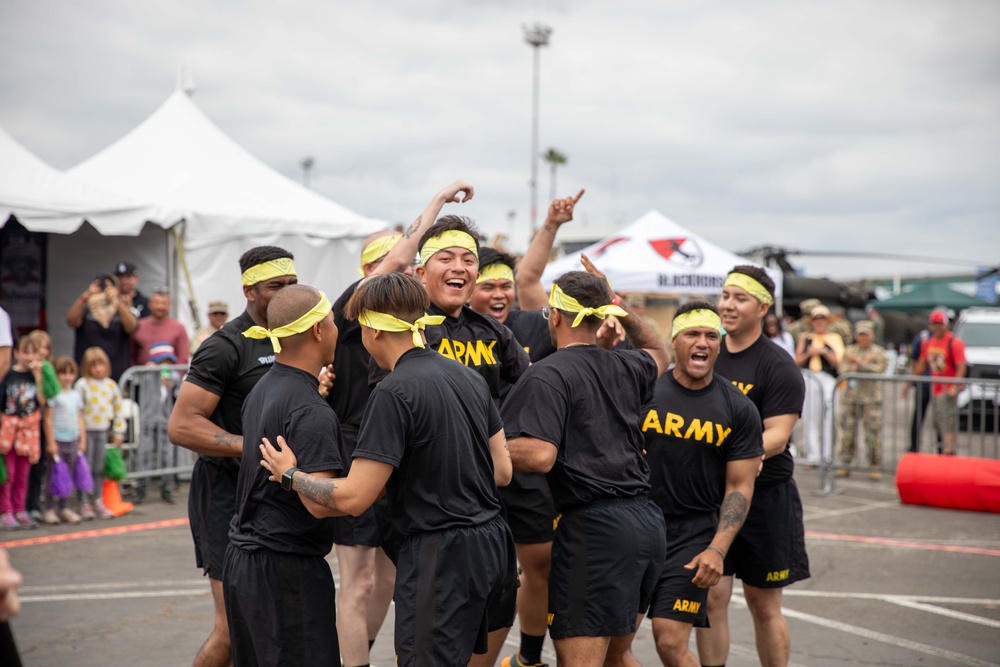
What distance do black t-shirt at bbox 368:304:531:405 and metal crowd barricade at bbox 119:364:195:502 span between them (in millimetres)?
6330

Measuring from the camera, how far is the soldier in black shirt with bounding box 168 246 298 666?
432 cm

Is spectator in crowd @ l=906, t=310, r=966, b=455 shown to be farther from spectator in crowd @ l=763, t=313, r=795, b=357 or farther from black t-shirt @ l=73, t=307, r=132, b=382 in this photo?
black t-shirt @ l=73, t=307, r=132, b=382

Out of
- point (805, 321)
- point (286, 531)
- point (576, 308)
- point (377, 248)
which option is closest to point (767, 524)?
point (576, 308)

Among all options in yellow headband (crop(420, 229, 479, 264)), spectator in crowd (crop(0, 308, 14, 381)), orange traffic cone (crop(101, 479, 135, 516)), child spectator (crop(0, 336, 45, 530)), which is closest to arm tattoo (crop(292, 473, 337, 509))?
yellow headband (crop(420, 229, 479, 264))

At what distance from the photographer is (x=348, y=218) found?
1407cm

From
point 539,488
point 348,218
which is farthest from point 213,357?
point 348,218

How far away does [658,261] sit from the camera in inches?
622

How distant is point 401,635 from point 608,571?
1.00 m

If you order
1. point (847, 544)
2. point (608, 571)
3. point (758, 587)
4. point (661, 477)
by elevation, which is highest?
point (661, 477)

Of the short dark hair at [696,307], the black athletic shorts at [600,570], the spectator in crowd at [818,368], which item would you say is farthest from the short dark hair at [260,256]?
the spectator in crowd at [818,368]

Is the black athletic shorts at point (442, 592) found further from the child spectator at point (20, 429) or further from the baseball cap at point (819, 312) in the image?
the baseball cap at point (819, 312)

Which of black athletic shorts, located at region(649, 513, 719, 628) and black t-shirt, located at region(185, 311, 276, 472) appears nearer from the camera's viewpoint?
black t-shirt, located at region(185, 311, 276, 472)

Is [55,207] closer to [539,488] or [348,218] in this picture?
[348,218]

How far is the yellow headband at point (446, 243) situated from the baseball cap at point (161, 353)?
6.86m
